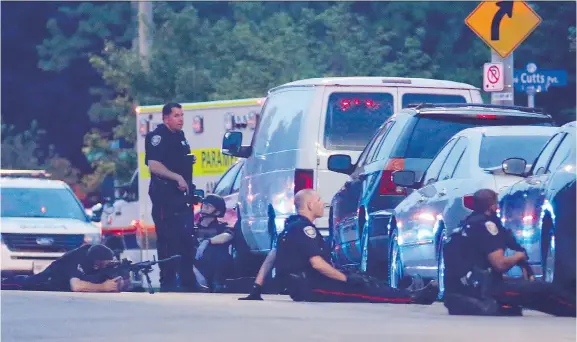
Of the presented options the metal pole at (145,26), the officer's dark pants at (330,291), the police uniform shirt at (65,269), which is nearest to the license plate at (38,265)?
the police uniform shirt at (65,269)

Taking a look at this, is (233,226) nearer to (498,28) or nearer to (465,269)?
(498,28)

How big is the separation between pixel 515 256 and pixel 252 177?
7069mm

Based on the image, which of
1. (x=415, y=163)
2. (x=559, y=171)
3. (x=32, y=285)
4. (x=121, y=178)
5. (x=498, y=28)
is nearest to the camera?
(x=559, y=171)

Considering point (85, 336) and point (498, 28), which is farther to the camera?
point (498, 28)

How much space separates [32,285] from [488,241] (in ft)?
21.1

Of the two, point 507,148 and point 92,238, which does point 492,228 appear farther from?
point 92,238

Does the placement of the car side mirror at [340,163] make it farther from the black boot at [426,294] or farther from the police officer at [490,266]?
the police officer at [490,266]

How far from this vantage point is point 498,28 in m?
22.2

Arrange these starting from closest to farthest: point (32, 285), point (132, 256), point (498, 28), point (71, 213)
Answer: point (32, 285) → point (498, 28) → point (71, 213) → point (132, 256)

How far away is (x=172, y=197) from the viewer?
18750 millimetres

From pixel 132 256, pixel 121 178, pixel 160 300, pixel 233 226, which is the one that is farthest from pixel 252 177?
pixel 121 178

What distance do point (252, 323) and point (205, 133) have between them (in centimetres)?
1929

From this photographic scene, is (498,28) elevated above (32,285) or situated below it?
above

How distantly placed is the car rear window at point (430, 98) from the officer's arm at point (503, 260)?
16.7ft
